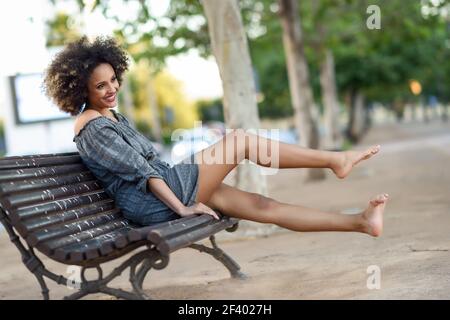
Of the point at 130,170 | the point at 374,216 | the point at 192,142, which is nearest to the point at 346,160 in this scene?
the point at 374,216

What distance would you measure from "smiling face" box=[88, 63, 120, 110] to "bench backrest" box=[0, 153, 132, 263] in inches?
16.1

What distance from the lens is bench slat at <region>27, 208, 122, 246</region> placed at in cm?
431

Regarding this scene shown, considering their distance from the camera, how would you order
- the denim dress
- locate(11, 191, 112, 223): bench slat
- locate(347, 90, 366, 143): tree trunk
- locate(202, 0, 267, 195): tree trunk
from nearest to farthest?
locate(11, 191, 112, 223): bench slat < the denim dress < locate(202, 0, 267, 195): tree trunk < locate(347, 90, 366, 143): tree trunk

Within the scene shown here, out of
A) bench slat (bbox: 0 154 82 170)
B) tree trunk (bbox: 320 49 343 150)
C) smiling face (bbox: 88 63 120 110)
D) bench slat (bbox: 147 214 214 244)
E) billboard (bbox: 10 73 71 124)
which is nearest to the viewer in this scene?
bench slat (bbox: 147 214 214 244)

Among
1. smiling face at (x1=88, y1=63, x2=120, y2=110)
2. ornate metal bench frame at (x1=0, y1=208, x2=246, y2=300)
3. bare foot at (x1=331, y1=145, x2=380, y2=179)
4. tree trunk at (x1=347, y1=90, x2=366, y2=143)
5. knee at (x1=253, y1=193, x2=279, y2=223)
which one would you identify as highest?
smiling face at (x1=88, y1=63, x2=120, y2=110)

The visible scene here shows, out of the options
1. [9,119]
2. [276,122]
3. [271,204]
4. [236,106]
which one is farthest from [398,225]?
[276,122]

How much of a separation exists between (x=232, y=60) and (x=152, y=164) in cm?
366

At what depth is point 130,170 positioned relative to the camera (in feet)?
16.1

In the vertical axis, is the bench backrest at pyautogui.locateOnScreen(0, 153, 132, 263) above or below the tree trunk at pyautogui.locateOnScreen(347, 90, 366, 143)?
above

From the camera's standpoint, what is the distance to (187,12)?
14.5 m

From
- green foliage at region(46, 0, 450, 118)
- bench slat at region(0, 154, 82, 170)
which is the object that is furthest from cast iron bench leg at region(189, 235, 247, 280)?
green foliage at region(46, 0, 450, 118)

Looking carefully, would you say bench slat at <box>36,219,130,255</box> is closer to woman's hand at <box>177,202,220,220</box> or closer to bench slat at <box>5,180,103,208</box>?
bench slat at <box>5,180,103,208</box>

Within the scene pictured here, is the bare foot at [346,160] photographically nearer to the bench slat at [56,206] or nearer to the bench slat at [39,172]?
the bench slat at [56,206]
